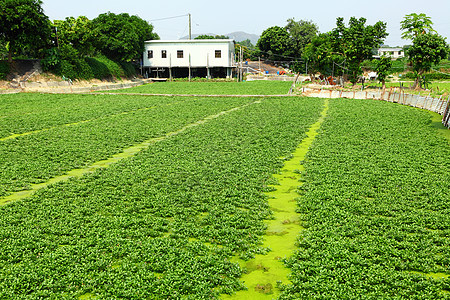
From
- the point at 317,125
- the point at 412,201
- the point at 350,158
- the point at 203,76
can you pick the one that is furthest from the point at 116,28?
the point at 412,201

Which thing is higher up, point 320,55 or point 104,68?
point 320,55

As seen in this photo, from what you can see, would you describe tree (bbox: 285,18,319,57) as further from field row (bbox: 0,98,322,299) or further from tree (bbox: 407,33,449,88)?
field row (bbox: 0,98,322,299)

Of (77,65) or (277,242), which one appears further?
(77,65)

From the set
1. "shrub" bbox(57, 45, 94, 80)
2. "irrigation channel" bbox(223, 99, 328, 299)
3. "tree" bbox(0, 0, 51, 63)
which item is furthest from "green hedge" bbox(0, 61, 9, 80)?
"irrigation channel" bbox(223, 99, 328, 299)

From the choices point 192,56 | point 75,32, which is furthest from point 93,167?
point 192,56

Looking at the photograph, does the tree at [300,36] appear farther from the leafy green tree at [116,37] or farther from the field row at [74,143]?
the field row at [74,143]

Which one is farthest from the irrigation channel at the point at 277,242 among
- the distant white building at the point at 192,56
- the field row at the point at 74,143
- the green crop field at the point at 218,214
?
the distant white building at the point at 192,56

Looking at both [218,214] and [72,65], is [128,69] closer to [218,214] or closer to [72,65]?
[72,65]

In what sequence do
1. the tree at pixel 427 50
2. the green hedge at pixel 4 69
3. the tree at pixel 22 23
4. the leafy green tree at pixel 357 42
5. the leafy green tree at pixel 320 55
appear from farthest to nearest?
1. the leafy green tree at pixel 320 55
2. the leafy green tree at pixel 357 42
3. the tree at pixel 427 50
4. the green hedge at pixel 4 69
5. the tree at pixel 22 23
